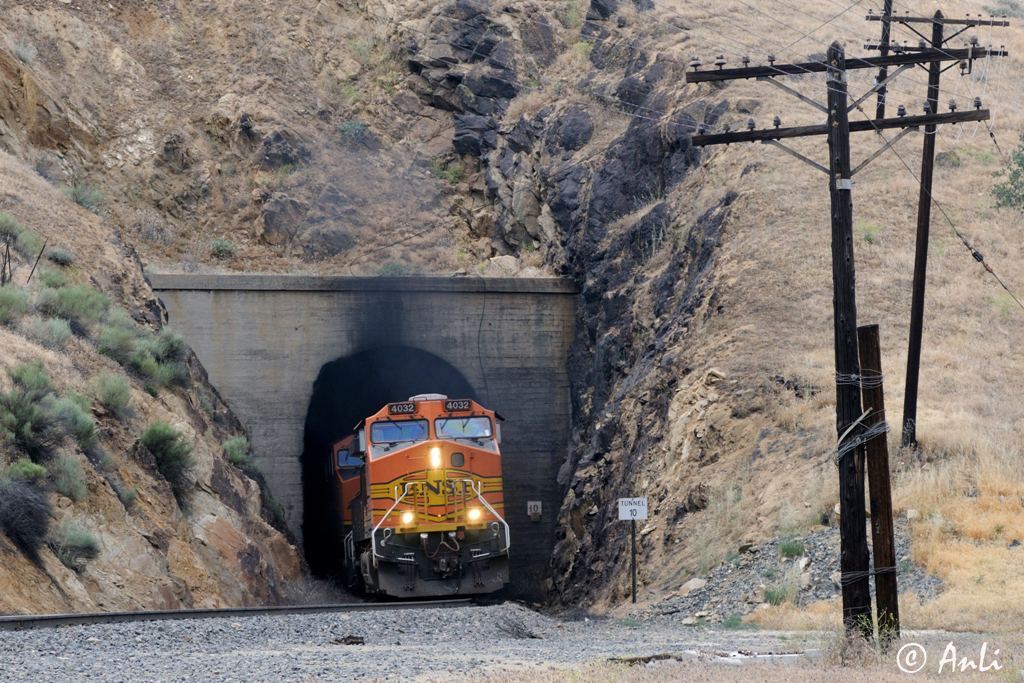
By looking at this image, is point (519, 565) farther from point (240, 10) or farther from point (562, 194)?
point (240, 10)

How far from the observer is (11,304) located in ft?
70.7

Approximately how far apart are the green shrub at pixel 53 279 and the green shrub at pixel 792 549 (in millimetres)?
16681

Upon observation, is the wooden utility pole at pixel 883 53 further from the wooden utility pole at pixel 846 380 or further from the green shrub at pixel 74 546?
the green shrub at pixel 74 546

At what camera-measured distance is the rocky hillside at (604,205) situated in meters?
21.7

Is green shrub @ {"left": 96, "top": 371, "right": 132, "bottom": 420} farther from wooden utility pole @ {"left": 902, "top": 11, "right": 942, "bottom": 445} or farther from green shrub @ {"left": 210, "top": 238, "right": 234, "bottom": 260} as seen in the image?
green shrub @ {"left": 210, "top": 238, "right": 234, "bottom": 260}

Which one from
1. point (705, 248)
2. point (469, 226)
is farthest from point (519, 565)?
point (469, 226)

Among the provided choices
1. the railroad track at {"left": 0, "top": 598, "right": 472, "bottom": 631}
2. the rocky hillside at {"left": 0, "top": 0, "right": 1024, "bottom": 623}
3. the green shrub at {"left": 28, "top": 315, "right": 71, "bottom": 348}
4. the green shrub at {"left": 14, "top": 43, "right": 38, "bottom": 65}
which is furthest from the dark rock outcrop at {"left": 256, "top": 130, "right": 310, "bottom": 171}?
the railroad track at {"left": 0, "top": 598, "right": 472, "bottom": 631}

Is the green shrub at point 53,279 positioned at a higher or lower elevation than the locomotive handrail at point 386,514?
higher

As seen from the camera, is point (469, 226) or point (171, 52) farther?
point (171, 52)

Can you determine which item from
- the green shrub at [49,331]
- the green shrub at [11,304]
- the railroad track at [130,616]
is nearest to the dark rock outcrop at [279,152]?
the green shrub at [11,304]

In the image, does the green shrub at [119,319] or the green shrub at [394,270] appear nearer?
the green shrub at [119,319]

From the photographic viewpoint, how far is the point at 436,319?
106 feet

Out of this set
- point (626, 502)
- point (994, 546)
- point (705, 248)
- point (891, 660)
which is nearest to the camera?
point (891, 660)

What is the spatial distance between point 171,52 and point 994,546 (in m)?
40.5
